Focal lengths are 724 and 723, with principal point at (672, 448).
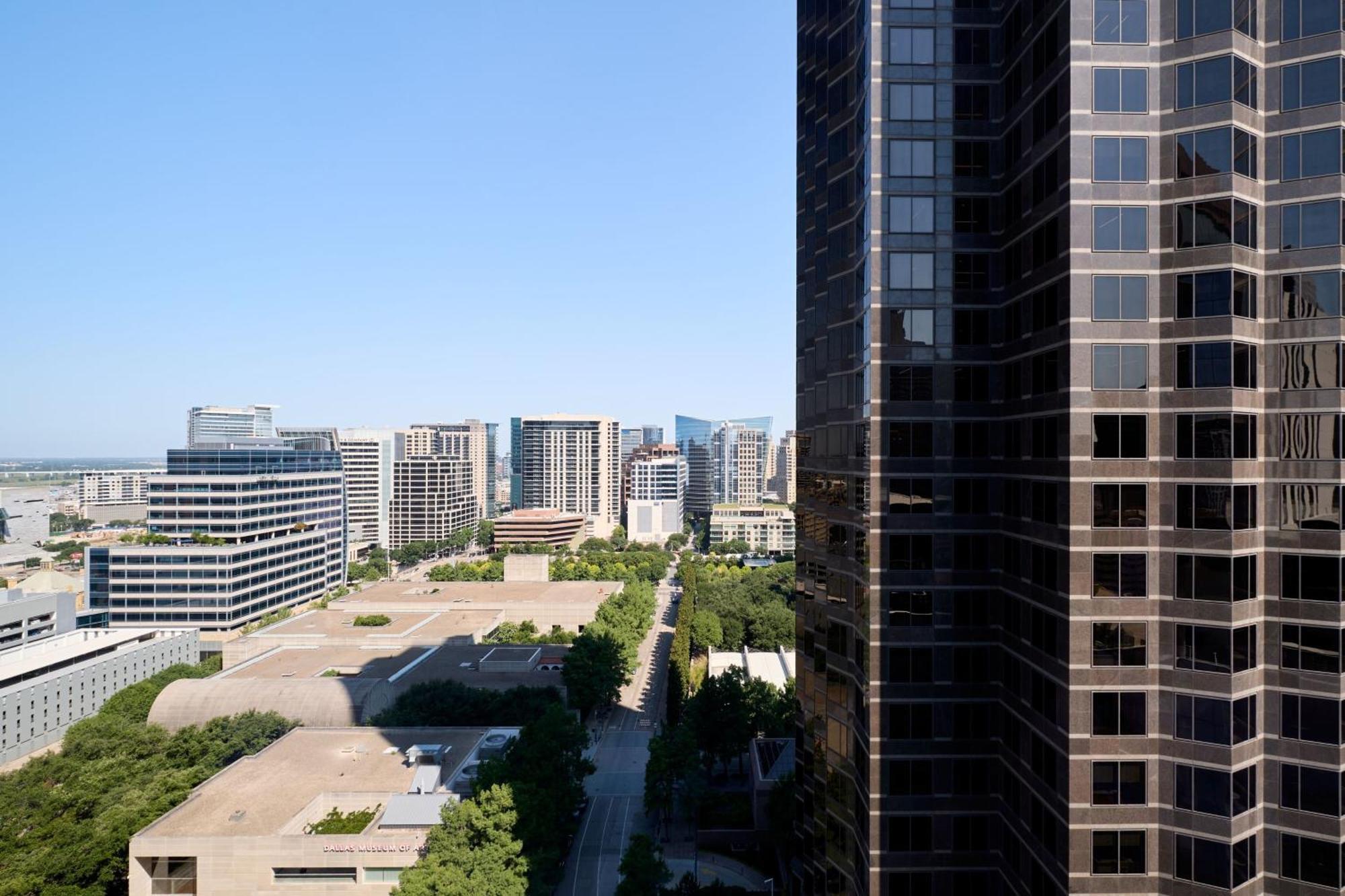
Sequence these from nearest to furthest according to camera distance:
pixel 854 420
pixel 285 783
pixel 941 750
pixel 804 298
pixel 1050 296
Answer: pixel 1050 296 → pixel 941 750 → pixel 854 420 → pixel 804 298 → pixel 285 783

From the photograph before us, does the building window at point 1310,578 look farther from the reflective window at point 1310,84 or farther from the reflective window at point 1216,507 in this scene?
the reflective window at point 1310,84

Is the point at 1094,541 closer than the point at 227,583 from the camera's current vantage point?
Yes

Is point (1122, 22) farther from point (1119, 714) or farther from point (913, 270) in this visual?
point (1119, 714)

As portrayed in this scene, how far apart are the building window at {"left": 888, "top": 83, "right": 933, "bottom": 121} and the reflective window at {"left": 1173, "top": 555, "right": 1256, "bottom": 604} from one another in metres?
23.3

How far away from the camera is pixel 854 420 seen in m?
38.9

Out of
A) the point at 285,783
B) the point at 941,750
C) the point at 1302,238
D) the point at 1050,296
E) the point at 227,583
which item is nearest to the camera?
the point at 1302,238

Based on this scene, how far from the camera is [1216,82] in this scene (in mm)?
27766

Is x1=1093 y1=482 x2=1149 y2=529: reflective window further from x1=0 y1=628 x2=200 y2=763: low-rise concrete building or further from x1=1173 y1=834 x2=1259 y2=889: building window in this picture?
x1=0 y1=628 x2=200 y2=763: low-rise concrete building

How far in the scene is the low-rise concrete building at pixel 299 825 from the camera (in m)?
50.9

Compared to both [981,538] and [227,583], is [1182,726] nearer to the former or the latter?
[981,538]

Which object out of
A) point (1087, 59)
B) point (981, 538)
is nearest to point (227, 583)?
point (981, 538)

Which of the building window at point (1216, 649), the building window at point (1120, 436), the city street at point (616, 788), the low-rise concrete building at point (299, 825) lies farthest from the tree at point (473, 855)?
the building window at point (1120, 436)

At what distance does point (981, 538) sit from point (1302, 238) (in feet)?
56.8

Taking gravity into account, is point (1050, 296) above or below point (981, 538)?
above
